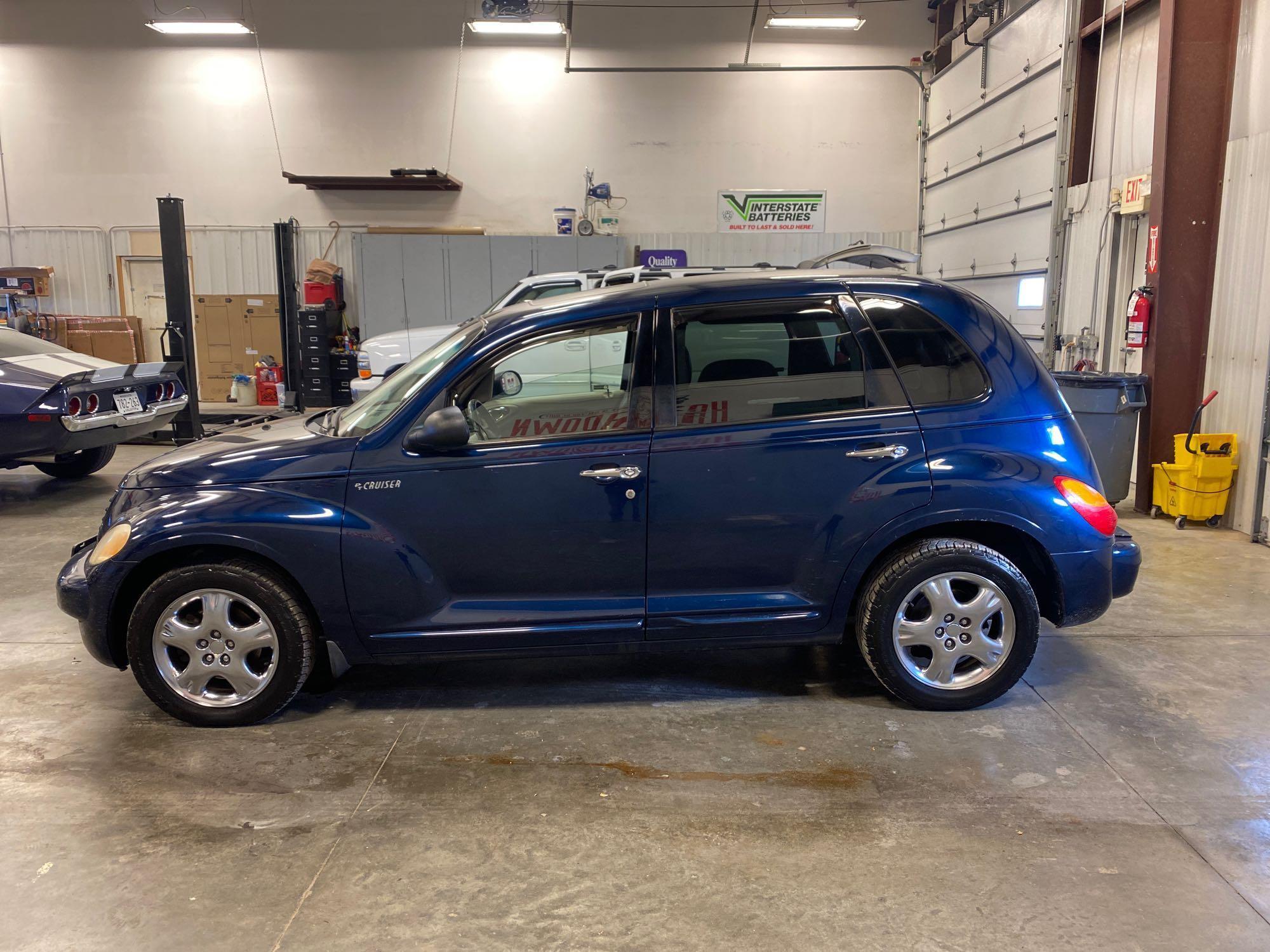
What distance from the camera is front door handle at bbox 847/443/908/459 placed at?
11.3 feet

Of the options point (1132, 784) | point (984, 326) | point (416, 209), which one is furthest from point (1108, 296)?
point (416, 209)

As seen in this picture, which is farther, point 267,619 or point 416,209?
point 416,209

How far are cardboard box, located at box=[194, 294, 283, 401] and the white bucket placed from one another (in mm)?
4716

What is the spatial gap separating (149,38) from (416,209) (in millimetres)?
5014

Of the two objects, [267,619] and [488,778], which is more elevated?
[267,619]

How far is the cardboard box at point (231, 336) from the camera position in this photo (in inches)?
576

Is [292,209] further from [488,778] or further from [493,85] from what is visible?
[488,778]

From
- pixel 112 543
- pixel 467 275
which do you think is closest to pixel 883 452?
pixel 112 543

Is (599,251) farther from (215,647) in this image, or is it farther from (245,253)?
(215,647)

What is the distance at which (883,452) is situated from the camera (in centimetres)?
346

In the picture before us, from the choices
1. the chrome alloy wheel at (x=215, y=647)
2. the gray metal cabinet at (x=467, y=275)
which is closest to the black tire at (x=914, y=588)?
the chrome alloy wheel at (x=215, y=647)

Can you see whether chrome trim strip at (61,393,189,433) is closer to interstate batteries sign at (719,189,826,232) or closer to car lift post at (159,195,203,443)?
car lift post at (159,195,203,443)

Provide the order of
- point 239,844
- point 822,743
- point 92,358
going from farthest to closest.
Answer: point 92,358
point 822,743
point 239,844

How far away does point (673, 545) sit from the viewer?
346cm
